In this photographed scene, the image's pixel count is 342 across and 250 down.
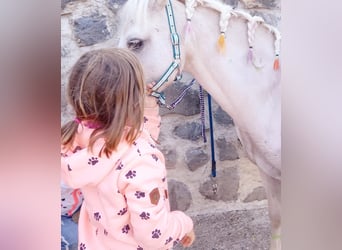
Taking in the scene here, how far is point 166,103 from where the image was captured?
3.89 feet

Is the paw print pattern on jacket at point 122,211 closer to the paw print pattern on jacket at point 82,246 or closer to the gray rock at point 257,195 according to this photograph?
the paw print pattern on jacket at point 82,246

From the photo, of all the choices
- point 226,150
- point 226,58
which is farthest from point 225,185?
point 226,58

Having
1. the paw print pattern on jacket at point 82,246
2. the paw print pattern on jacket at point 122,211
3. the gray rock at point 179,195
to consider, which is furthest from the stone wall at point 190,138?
the paw print pattern on jacket at point 82,246

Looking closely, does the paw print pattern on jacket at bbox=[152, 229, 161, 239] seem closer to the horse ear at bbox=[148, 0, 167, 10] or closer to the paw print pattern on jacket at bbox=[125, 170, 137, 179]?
the paw print pattern on jacket at bbox=[125, 170, 137, 179]

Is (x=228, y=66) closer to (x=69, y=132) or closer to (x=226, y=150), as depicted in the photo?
(x=226, y=150)

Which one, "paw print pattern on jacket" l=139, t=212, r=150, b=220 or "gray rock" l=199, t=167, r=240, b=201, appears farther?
"gray rock" l=199, t=167, r=240, b=201

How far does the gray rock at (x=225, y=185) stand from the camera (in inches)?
48.1

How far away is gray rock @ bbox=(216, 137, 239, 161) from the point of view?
1227mm

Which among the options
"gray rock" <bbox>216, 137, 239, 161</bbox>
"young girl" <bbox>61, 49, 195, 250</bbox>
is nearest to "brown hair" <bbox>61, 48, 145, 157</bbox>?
"young girl" <bbox>61, 49, 195, 250</bbox>

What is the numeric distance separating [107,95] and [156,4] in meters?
0.23

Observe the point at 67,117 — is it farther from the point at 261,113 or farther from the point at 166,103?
the point at 261,113
